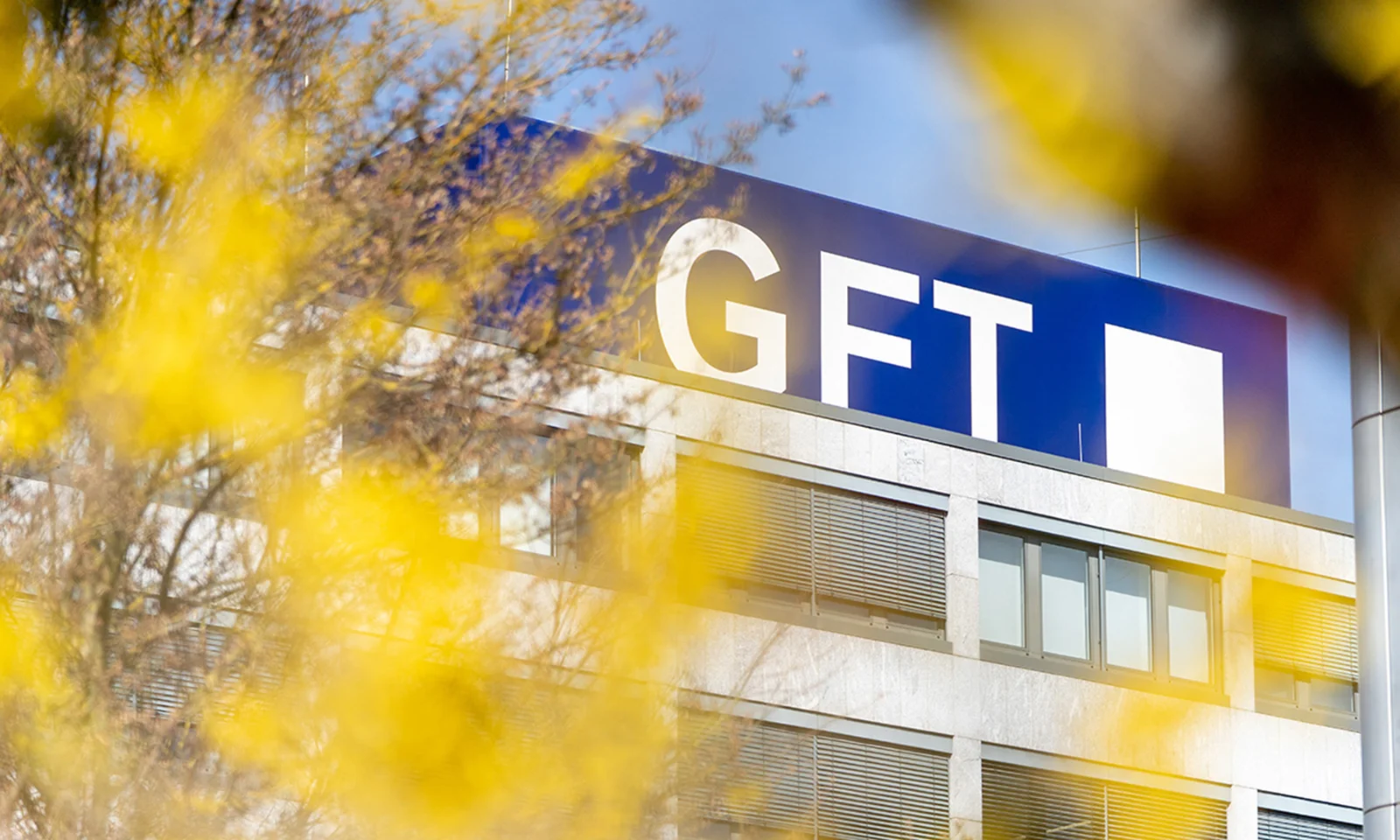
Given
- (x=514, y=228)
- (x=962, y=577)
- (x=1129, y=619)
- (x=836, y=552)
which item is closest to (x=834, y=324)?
(x=836, y=552)

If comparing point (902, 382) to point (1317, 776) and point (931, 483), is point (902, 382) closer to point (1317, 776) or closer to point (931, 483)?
point (931, 483)

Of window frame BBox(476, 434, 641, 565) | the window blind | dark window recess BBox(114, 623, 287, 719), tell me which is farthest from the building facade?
the window blind

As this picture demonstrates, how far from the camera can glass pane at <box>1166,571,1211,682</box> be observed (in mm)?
1404

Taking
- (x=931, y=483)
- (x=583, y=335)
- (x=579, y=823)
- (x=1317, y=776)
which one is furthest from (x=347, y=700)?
(x=1317, y=776)

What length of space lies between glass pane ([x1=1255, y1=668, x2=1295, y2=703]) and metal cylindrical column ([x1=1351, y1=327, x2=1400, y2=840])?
1498mm

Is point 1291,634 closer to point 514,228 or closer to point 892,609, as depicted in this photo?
point 514,228

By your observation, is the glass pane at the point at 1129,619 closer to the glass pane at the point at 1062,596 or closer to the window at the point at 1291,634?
the window at the point at 1291,634

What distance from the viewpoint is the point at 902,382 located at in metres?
22.9

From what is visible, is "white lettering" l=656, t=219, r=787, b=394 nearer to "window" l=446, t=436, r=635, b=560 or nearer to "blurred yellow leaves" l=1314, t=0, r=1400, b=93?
"window" l=446, t=436, r=635, b=560

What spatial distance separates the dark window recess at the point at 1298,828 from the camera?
74.6 ft

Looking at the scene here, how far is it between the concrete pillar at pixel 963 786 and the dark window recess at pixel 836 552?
4.85ft

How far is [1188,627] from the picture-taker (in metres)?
1.62

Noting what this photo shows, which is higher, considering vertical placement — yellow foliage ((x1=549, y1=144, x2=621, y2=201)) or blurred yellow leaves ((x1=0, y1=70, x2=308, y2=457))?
yellow foliage ((x1=549, y1=144, x2=621, y2=201))

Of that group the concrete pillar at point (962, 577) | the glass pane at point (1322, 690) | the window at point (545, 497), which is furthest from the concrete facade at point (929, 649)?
the glass pane at point (1322, 690)
